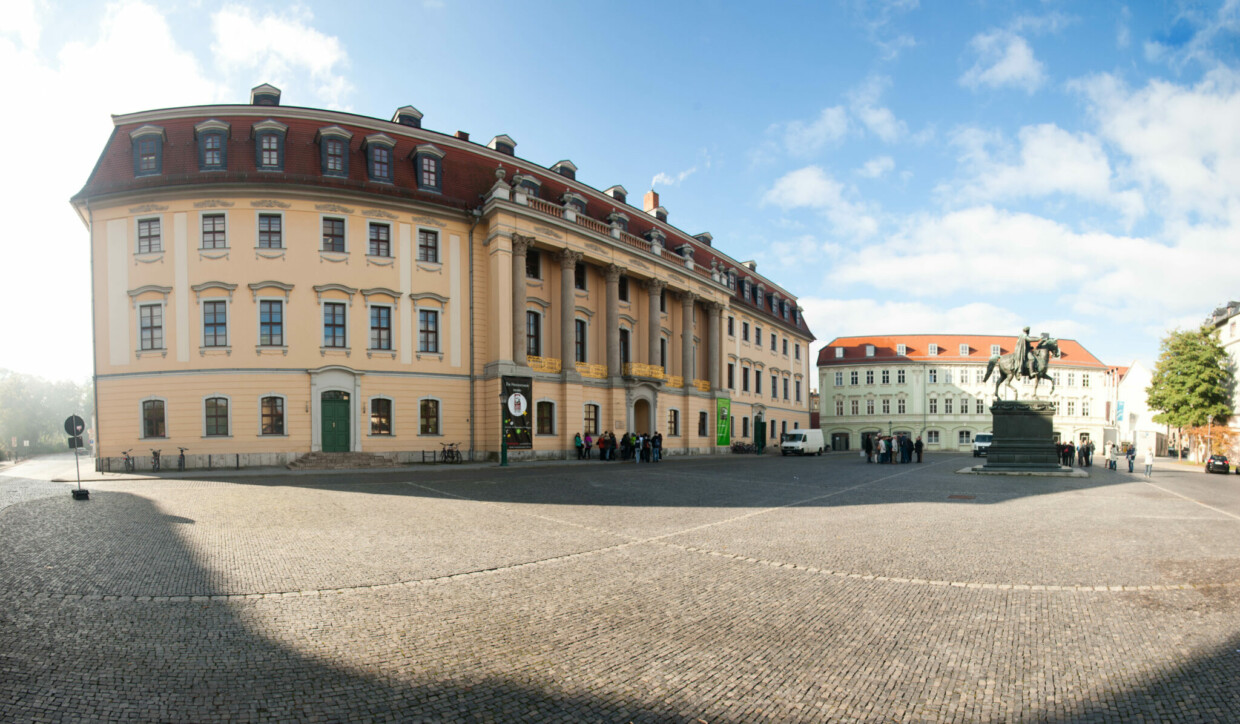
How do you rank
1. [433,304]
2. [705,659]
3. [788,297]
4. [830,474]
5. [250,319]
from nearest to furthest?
[705,659] → [830,474] → [250,319] → [433,304] → [788,297]

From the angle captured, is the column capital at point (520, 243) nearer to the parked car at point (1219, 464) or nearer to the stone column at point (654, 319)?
the stone column at point (654, 319)

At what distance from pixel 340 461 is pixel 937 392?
224 ft

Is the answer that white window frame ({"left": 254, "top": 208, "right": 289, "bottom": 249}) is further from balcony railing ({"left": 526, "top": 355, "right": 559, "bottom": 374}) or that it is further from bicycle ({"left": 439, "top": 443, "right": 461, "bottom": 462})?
balcony railing ({"left": 526, "top": 355, "right": 559, "bottom": 374})

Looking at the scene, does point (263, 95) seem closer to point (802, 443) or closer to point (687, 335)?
point (687, 335)

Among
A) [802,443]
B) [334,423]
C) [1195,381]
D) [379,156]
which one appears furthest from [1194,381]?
[334,423]

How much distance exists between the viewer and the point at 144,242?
26.4 m

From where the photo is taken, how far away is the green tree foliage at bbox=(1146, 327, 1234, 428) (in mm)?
47812

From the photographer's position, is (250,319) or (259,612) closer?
(259,612)

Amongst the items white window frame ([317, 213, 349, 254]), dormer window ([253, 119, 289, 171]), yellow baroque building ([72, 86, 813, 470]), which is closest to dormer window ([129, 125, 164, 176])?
yellow baroque building ([72, 86, 813, 470])

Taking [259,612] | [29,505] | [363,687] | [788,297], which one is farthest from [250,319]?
[788,297]

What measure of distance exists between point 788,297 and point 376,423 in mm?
44577

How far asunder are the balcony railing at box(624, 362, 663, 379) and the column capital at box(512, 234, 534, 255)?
9.53 m

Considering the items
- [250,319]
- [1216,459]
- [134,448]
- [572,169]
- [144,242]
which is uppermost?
[572,169]

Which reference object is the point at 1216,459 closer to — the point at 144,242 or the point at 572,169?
the point at 572,169
